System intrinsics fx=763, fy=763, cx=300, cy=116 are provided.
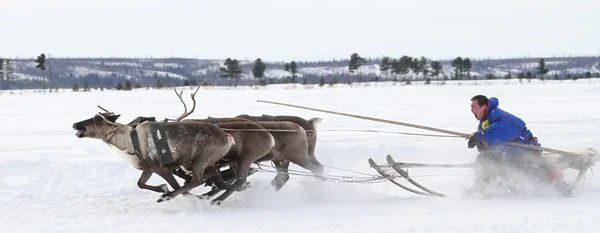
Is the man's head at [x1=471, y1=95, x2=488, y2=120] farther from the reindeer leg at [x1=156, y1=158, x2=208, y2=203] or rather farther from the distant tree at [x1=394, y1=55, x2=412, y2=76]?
the distant tree at [x1=394, y1=55, x2=412, y2=76]

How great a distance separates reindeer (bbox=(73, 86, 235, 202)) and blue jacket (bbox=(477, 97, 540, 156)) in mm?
3098

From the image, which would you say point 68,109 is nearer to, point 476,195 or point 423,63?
point 476,195

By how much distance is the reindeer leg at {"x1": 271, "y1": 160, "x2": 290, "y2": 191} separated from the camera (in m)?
9.55

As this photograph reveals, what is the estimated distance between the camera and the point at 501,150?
30.0 feet

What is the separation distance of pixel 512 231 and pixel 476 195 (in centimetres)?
243

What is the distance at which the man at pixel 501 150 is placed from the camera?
9062mm

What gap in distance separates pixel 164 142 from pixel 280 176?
77.3 inches

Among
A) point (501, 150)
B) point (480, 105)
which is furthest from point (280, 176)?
point (501, 150)

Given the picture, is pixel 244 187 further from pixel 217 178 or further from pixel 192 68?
pixel 192 68

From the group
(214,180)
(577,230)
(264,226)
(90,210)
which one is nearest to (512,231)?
(577,230)

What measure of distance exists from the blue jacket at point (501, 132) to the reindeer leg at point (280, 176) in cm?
244

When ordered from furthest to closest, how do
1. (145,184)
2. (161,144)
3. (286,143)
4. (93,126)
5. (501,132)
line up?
(286,143) < (501,132) < (145,184) < (93,126) < (161,144)

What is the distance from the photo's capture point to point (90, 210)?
8.25 meters

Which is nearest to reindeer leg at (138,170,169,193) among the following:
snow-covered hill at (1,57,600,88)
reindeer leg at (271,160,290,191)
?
reindeer leg at (271,160,290,191)
